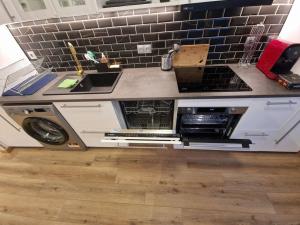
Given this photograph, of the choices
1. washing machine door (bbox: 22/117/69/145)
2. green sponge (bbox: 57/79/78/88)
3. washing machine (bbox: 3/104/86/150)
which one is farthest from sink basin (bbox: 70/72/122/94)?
washing machine door (bbox: 22/117/69/145)

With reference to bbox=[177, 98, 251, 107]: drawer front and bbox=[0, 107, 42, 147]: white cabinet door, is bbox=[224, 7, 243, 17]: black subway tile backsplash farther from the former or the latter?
bbox=[0, 107, 42, 147]: white cabinet door

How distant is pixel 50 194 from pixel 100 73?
4.77ft

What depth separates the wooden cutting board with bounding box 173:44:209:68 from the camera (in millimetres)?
1521

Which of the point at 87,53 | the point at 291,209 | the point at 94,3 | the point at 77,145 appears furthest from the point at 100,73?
the point at 291,209

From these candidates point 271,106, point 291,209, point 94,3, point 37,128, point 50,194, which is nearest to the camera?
point 94,3

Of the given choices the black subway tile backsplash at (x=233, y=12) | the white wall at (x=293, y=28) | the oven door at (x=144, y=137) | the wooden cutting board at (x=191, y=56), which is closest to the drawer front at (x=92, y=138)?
the oven door at (x=144, y=137)

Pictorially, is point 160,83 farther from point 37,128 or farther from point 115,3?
point 37,128

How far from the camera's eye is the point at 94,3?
1104 mm

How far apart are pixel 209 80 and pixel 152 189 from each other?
1.25 metres

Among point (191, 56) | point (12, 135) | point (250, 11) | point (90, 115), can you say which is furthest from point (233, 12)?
point (12, 135)

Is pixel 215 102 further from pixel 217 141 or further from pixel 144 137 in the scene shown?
pixel 144 137

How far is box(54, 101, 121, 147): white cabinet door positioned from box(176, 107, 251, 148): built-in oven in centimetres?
66

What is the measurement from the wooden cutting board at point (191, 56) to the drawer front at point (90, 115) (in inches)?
34.5

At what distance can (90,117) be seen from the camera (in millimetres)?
1484
